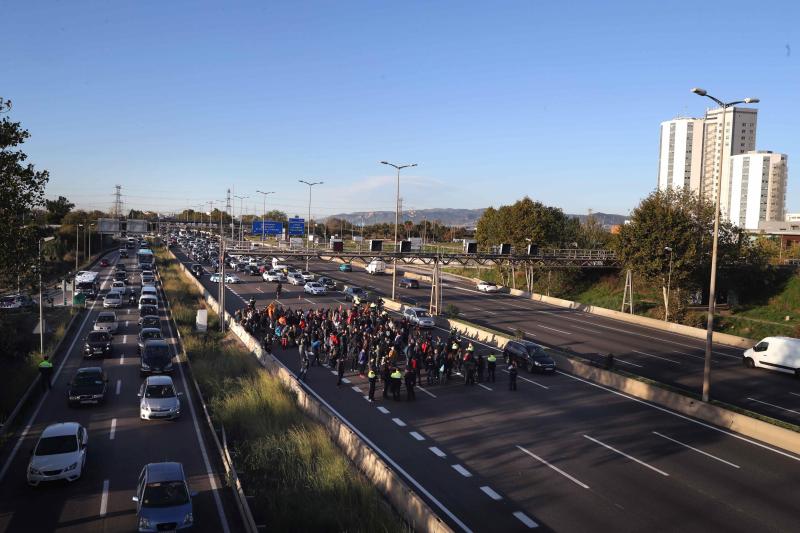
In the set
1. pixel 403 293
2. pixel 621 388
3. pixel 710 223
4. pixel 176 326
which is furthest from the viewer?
pixel 403 293

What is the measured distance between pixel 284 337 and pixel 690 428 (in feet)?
63.3

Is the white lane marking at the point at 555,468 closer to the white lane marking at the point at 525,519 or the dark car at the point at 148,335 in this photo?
the white lane marking at the point at 525,519

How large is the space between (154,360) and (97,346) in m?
5.58

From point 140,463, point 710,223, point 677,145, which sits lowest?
point 140,463

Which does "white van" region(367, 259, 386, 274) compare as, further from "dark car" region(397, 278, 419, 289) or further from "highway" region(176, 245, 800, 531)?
"highway" region(176, 245, 800, 531)

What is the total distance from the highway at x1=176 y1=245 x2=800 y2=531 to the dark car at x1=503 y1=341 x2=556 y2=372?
2.28 meters

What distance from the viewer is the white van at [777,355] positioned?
90.0ft

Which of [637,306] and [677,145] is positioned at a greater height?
[677,145]

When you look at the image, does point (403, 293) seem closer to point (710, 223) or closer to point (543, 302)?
point (543, 302)

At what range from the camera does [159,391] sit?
1972 cm

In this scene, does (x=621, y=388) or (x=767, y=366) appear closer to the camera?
(x=621, y=388)

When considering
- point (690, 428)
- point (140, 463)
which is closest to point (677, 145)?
point (690, 428)

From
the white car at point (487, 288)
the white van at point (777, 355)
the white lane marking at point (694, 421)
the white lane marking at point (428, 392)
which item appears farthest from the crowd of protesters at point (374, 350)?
the white car at point (487, 288)

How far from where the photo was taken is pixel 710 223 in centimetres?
5034
